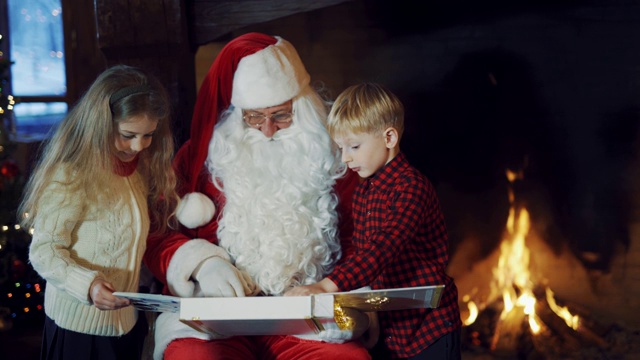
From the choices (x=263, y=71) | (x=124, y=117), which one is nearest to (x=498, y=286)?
(x=263, y=71)

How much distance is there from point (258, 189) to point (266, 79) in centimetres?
37

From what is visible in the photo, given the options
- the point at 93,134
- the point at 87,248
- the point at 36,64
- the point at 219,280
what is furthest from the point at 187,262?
the point at 36,64

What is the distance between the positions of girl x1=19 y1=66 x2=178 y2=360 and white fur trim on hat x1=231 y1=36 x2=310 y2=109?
28cm

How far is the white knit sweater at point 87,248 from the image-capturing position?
2.27m

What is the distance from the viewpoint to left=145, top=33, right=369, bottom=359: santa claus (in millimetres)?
2553

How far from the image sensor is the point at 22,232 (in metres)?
3.30

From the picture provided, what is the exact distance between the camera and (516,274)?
11.3 ft

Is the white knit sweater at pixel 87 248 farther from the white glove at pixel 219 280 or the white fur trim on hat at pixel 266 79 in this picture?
the white fur trim on hat at pixel 266 79

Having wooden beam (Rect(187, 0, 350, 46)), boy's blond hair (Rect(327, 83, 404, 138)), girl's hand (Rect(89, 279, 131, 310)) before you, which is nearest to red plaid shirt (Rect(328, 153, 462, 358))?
boy's blond hair (Rect(327, 83, 404, 138))

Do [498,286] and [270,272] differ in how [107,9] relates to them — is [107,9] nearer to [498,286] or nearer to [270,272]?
[270,272]

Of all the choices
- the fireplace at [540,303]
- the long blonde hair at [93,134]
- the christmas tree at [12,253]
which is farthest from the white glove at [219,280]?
the fireplace at [540,303]

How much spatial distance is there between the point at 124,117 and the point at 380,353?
110 centimetres

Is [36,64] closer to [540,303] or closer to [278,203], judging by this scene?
[278,203]

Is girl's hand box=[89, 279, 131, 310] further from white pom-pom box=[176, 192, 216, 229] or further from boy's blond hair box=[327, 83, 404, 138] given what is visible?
boy's blond hair box=[327, 83, 404, 138]
